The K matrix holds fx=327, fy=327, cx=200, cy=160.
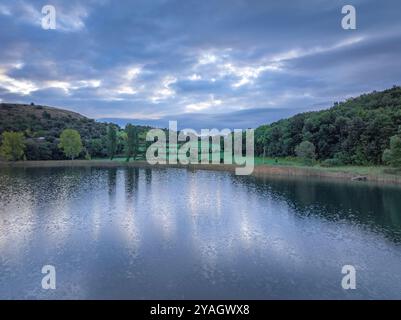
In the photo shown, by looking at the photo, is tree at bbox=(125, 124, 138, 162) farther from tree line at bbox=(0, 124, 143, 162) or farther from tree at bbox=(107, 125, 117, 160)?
tree at bbox=(107, 125, 117, 160)

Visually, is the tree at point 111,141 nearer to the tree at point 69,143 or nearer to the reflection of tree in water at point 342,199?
the tree at point 69,143

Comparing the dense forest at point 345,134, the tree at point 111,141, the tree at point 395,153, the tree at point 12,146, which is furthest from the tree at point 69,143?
the tree at point 395,153

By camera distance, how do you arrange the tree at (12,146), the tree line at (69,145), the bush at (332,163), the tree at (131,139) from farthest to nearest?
the tree at (131,139) < the tree line at (69,145) < the tree at (12,146) < the bush at (332,163)

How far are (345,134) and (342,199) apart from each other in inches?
1605

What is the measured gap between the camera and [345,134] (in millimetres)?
75875

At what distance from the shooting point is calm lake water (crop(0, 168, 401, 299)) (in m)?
16.5

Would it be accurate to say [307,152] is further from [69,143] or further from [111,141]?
[69,143]

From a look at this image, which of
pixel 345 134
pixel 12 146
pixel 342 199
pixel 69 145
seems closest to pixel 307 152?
pixel 345 134

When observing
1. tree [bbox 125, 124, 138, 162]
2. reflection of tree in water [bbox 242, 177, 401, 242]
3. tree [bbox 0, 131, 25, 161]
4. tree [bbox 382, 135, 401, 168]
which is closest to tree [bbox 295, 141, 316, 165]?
reflection of tree in water [bbox 242, 177, 401, 242]

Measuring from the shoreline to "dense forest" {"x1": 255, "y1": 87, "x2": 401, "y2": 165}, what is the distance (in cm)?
1037

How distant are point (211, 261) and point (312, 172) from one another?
4576 centimetres

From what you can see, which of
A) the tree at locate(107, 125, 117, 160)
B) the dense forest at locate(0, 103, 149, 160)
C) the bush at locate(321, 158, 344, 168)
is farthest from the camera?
the tree at locate(107, 125, 117, 160)

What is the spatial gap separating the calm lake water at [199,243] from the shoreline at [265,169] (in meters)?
9.66

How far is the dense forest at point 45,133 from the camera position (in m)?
93.4
